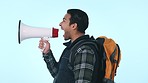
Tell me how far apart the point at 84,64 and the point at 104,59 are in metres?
0.22

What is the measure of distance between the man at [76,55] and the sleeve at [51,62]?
0.28 meters

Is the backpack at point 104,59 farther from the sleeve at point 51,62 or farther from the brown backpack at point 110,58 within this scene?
the sleeve at point 51,62

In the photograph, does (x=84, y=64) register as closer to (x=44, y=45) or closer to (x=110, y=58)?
(x=110, y=58)

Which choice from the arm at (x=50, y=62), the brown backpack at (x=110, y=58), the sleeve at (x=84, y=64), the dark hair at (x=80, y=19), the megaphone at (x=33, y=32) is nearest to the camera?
the sleeve at (x=84, y=64)

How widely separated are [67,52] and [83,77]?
1.23ft

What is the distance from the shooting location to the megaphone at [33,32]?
9.26ft

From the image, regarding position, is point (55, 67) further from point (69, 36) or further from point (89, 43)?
point (89, 43)

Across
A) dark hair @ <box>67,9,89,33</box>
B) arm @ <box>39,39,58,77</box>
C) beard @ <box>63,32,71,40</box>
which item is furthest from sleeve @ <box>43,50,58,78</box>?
dark hair @ <box>67,9,89,33</box>

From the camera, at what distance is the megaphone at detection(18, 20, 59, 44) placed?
2821 millimetres

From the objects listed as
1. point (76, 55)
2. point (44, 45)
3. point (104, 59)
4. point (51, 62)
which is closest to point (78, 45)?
point (76, 55)

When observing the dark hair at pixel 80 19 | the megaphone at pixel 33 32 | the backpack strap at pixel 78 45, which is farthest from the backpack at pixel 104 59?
the megaphone at pixel 33 32

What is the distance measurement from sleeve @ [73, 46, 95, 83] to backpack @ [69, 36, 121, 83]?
0.05 m

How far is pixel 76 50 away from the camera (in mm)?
2291

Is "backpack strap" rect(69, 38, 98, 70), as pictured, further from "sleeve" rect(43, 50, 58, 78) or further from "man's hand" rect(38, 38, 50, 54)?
"sleeve" rect(43, 50, 58, 78)
